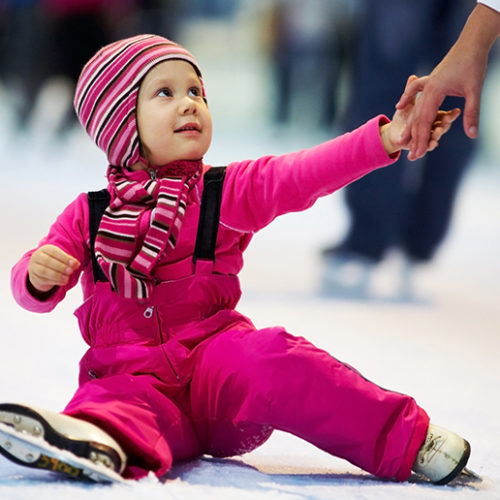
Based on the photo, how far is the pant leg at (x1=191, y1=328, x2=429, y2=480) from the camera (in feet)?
3.04

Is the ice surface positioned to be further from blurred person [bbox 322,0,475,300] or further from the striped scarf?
the striped scarf

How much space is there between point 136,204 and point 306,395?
11.8 inches

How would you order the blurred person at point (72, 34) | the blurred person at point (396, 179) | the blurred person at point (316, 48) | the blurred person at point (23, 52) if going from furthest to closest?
the blurred person at point (316, 48), the blurred person at point (23, 52), the blurred person at point (72, 34), the blurred person at point (396, 179)

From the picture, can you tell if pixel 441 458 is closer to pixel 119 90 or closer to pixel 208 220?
pixel 208 220

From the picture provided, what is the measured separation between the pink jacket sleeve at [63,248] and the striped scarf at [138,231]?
1.5 inches

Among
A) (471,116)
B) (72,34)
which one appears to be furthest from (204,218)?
(72,34)

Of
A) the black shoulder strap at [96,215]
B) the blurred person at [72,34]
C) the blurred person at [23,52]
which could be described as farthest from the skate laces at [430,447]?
the blurred person at [23,52]

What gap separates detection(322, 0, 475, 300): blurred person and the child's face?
45.8 inches

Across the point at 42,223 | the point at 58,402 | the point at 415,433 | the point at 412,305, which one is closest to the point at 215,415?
the point at 415,433

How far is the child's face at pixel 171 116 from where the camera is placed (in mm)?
1058

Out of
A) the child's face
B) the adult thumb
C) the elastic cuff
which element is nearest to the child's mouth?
the child's face

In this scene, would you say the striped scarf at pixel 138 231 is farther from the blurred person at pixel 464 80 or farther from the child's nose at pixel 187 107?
the blurred person at pixel 464 80

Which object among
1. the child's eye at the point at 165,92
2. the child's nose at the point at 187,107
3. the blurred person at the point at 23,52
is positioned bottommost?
the child's nose at the point at 187,107

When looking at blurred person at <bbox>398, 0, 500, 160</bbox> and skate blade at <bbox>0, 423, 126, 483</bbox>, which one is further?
blurred person at <bbox>398, 0, 500, 160</bbox>
